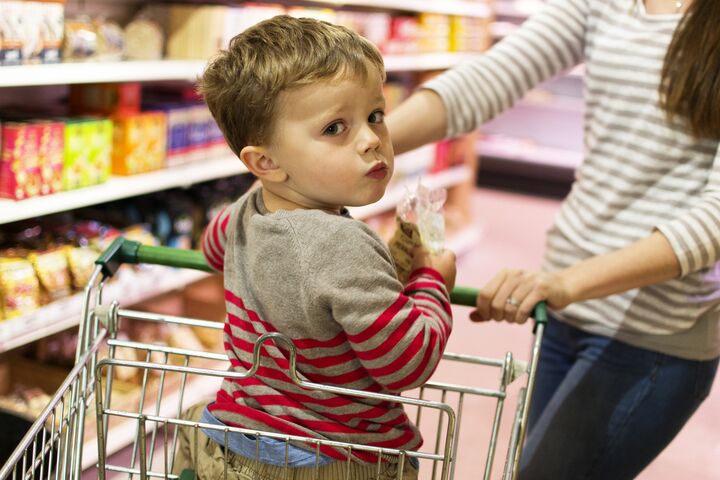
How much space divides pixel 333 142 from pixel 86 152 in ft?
5.77

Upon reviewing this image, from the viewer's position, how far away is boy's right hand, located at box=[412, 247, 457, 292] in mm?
1342

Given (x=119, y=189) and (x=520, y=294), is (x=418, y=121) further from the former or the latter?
(x=119, y=189)

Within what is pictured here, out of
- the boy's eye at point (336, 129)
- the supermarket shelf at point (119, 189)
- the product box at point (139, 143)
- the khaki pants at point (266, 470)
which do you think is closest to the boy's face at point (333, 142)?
the boy's eye at point (336, 129)

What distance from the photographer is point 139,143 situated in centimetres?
297

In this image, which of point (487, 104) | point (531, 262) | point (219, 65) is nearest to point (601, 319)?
point (487, 104)

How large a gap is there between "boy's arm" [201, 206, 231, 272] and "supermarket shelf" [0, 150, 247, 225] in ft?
3.73

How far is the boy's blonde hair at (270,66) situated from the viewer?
1174mm

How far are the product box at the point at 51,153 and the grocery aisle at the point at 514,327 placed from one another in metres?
1.60

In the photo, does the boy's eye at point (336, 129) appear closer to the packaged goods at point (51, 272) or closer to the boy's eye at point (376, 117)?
the boy's eye at point (376, 117)

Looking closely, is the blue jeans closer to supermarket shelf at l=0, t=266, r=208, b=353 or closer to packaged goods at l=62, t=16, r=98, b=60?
supermarket shelf at l=0, t=266, r=208, b=353

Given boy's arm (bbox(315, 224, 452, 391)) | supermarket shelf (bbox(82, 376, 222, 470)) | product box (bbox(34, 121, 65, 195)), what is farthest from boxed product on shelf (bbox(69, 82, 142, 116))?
boy's arm (bbox(315, 224, 452, 391))

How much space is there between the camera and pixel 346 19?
4133 mm

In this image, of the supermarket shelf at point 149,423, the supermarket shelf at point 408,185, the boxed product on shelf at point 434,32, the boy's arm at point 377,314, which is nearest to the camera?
the boy's arm at point 377,314

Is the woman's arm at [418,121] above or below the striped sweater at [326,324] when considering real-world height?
above
